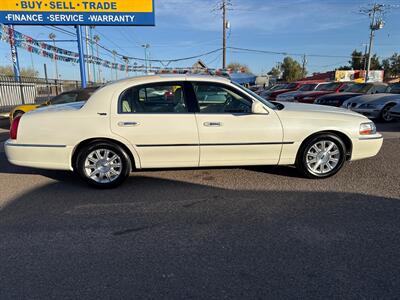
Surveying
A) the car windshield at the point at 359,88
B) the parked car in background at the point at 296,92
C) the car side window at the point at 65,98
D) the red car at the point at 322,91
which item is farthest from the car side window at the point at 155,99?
the car windshield at the point at 359,88

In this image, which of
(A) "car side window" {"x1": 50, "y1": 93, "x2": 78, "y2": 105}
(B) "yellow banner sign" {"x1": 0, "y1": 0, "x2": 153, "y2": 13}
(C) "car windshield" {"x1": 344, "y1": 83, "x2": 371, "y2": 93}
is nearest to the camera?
(A) "car side window" {"x1": 50, "y1": 93, "x2": 78, "y2": 105}

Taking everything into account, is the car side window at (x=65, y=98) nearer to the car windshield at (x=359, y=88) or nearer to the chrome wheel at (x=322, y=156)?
the chrome wheel at (x=322, y=156)

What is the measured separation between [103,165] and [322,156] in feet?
10.7

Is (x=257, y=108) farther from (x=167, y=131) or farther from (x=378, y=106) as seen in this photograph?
(x=378, y=106)

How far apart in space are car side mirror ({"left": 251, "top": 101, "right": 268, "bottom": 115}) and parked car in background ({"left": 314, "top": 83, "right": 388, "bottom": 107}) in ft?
30.0

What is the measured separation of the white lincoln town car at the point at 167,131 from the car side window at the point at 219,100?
1 centimetres

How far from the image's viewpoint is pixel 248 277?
7.66 ft

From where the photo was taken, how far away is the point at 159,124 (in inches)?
159

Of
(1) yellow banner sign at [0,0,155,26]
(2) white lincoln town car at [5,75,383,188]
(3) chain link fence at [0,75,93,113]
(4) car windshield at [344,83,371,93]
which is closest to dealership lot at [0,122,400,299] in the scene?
(2) white lincoln town car at [5,75,383,188]

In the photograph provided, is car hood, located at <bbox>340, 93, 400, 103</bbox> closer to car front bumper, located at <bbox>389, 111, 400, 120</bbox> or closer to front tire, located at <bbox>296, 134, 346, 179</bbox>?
car front bumper, located at <bbox>389, 111, 400, 120</bbox>

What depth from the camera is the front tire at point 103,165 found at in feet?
13.5

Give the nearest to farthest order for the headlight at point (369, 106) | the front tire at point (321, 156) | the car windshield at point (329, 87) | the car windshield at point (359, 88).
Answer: the front tire at point (321, 156)
the headlight at point (369, 106)
the car windshield at point (359, 88)
the car windshield at point (329, 87)

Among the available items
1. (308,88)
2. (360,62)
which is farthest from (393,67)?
(308,88)

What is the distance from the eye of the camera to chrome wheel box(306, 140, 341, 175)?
442 centimetres
